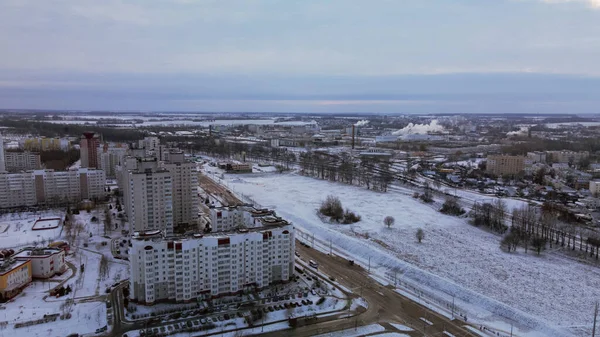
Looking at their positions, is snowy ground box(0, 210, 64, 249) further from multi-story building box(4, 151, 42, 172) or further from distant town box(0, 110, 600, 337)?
multi-story building box(4, 151, 42, 172)

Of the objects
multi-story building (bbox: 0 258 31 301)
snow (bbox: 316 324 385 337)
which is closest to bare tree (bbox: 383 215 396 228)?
snow (bbox: 316 324 385 337)

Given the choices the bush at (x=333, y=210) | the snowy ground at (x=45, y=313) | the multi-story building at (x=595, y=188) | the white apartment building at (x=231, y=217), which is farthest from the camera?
the multi-story building at (x=595, y=188)

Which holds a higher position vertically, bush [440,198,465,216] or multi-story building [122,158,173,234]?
multi-story building [122,158,173,234]

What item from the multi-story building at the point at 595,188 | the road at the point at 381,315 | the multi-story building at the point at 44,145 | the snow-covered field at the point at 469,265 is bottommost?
the road at the point at 381,315

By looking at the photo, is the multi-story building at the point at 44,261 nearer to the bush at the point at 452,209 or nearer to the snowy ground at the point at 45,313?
the snowy ground at the point at 45,313

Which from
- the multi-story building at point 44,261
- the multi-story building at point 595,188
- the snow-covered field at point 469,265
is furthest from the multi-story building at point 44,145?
the multi-story building at point 595,188

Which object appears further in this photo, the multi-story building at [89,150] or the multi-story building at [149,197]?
the multi-story building at [89,150]

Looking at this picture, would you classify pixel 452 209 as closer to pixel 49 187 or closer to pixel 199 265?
pixel 199 265

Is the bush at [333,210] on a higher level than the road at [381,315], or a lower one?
higher
